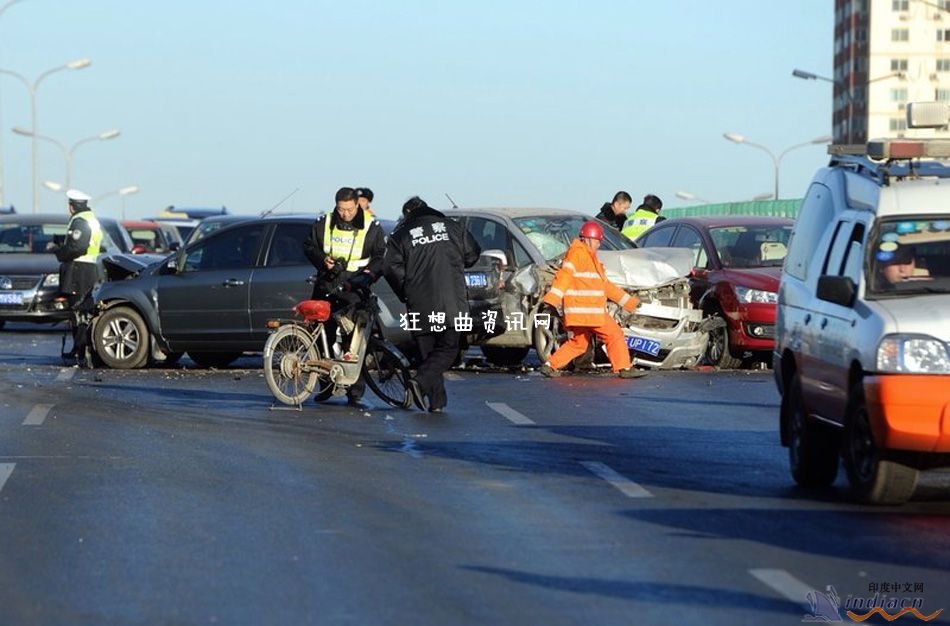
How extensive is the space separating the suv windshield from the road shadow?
11.8ft

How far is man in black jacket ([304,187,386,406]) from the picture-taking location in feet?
60.0

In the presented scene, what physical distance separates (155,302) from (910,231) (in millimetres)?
12827

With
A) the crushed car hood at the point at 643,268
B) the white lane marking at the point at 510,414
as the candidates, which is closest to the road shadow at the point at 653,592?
the white lane marking at the point at 510,414

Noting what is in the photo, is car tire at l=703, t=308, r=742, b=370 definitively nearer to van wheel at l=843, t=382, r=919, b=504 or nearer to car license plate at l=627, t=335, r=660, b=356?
car license plate at l=627, t=335, r=660, b=356

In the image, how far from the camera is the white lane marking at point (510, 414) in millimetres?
16562

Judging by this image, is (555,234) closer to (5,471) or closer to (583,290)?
(583,290)

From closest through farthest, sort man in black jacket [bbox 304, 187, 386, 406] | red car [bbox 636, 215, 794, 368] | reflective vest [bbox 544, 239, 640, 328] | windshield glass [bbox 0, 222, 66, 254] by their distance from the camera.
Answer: man in black jacket [bbox 304, 187, 386, 406], reflective vest [bbox 544, 239, 640, 328], red car [bbox 636, 215, 794, 368], windshield glass [bbox 0, 222, 66, 254]

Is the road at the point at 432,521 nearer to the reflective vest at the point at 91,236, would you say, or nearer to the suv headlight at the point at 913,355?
the suv headlight at the point at 913,355

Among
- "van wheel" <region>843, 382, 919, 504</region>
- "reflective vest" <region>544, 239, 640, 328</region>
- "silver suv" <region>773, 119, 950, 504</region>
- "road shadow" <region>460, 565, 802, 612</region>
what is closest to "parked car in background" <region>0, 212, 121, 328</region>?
"reflective vest" <region>544, 239, 640, 328</region>

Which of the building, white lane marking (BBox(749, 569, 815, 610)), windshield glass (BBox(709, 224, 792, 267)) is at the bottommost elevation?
white lane marking (BBox(749, 569, 815, 610))

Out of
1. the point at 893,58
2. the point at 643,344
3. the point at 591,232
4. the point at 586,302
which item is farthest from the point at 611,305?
the point at 893,58

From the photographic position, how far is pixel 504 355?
2455 cm

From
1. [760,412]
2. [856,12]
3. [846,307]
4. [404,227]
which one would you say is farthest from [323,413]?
[856,12]

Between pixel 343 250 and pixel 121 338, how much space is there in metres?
5.95
